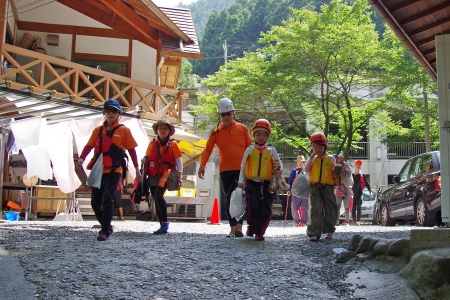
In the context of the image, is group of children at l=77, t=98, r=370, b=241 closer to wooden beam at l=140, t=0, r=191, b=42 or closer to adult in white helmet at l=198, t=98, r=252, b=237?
adult in white helmet at l=198, t=98, r=252, b=237

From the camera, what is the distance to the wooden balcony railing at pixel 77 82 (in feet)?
50.5

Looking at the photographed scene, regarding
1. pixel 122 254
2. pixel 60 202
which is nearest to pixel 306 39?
pixel 60 202

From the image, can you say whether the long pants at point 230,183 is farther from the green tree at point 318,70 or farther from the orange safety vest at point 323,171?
the green tree at point 318,70

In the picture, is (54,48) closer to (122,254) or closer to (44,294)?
(122,254)

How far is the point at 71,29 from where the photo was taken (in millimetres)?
18906

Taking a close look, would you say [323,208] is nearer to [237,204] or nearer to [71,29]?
[237,204]

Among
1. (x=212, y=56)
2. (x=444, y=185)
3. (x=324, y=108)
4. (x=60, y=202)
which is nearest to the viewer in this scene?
(x=444, y=185)

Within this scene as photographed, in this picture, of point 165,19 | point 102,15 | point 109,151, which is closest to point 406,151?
point 165,19

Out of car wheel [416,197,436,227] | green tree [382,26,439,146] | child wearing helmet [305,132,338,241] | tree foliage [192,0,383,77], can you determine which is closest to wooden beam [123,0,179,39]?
green tree [382,26,439,146]

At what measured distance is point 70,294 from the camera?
14.3ft

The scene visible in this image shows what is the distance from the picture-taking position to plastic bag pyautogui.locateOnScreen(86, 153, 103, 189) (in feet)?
24.8

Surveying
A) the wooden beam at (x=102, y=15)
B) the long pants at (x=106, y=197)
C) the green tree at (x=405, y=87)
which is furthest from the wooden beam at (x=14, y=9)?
the green tree at (x=405, y=87)

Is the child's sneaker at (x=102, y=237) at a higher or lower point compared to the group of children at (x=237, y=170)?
lower

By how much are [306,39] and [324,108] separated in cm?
332
